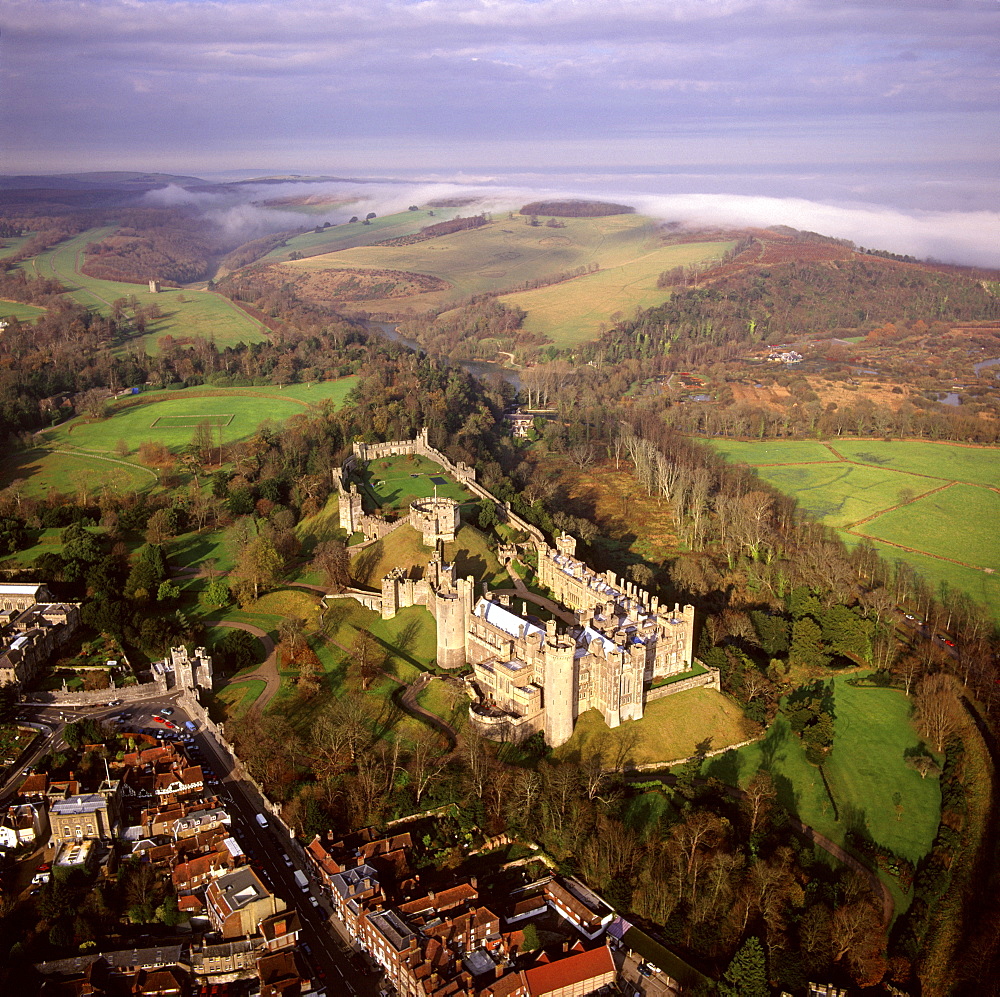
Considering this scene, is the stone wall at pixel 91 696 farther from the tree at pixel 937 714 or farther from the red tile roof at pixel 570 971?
the tree at pixel 937 714

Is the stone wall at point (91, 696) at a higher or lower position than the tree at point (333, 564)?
lower

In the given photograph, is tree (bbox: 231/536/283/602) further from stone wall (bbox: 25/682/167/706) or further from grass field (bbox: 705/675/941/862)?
grass field (bbox: 705/675/941/862)

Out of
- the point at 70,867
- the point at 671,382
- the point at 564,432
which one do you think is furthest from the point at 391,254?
the point at 70,867

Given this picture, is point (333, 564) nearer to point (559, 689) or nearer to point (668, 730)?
point (559, 689)

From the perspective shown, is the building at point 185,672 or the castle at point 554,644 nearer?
the castle at point 554,644

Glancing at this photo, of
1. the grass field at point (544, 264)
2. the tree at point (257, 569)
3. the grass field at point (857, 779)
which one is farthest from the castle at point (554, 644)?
the grass field at point (544, 264)

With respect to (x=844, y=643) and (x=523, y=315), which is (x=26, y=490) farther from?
Answer: (x=523, y=315)

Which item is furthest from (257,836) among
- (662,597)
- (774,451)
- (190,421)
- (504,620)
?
(774,451)
